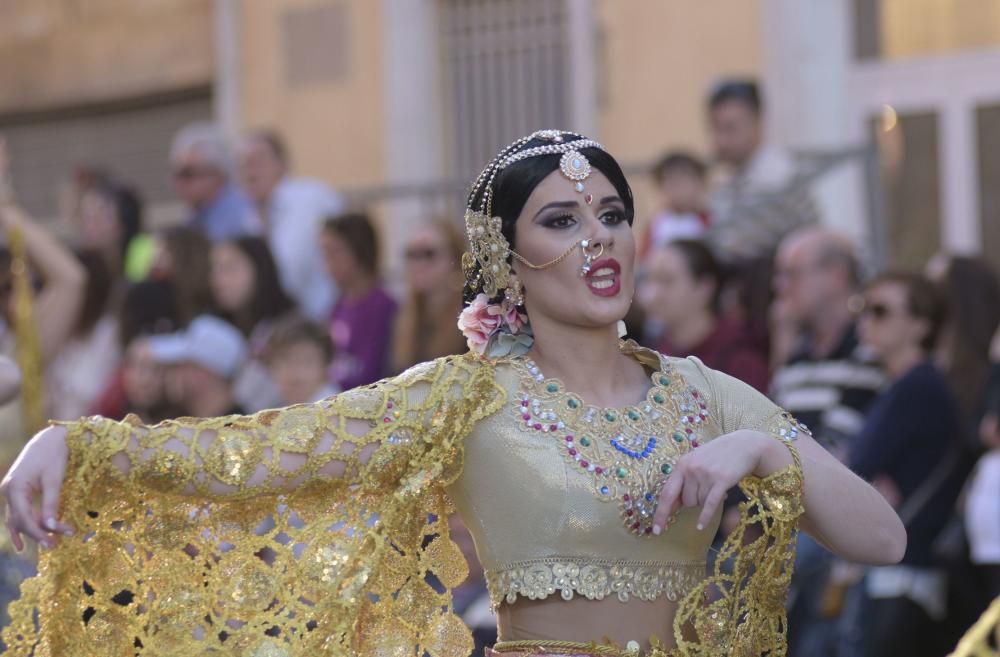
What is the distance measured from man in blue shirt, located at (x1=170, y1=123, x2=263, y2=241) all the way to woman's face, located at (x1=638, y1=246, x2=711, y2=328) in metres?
2.74

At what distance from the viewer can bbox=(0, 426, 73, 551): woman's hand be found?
387cm

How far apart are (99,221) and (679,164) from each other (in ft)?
9.94

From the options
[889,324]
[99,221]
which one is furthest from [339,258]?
[889,324]

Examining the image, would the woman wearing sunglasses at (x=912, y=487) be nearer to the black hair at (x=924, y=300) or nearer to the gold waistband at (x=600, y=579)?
the black hair at (x=924, y=300)

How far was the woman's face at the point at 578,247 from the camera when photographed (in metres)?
4.21

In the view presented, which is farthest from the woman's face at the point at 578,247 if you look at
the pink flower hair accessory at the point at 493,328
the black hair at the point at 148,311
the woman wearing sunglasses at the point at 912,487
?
the black hair at the point at 148,311

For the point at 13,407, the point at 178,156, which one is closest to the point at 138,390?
the point at 13,407

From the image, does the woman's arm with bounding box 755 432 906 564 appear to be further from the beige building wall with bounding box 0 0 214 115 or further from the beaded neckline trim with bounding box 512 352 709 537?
the beige building wall with bounding box 0 0 214 115

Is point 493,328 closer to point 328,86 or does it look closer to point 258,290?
point 258,290

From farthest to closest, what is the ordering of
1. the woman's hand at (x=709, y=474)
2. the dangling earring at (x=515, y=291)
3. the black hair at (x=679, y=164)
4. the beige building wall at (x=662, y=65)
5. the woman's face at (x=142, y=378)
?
1. the beige building wall at (x=662, y=65)
2. the black hair at (x=679, y=164)
3. the woman's face at (x=142, y=378)
4. the dangling earring at (x=515, y=291)
5. the woman's hand at (x=709, y=474)

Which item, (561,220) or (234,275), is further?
(234,275)

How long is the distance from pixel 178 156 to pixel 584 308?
5.80 meters

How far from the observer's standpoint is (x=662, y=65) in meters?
10.9

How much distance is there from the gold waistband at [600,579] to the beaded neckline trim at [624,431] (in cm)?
8
